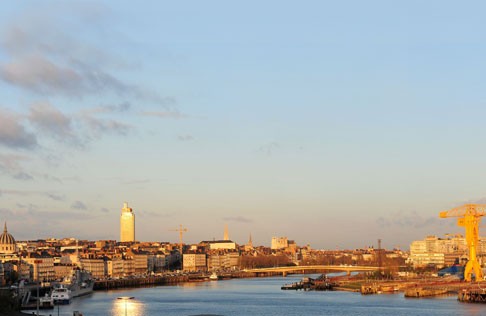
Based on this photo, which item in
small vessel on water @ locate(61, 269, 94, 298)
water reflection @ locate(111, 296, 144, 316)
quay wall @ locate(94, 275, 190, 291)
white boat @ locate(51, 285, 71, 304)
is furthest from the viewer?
quay wall @ locate(94, 275, 190, 291)

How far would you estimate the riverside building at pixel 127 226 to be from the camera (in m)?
184

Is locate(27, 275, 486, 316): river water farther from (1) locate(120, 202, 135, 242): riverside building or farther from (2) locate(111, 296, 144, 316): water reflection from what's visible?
(1) locate(120, 202, 135, 242): riverside building

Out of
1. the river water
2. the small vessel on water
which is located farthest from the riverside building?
the river water

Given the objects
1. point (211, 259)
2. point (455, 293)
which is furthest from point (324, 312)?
point (211, 259)

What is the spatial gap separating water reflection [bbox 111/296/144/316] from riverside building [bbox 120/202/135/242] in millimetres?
121662

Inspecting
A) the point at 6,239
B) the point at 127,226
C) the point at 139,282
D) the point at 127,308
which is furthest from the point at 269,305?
the point at 127,226

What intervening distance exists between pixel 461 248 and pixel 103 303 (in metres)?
114

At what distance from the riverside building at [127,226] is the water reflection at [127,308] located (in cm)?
12166

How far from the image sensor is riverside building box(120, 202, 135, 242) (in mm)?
184375

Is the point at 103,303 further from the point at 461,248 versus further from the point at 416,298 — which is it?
the point at 461,248

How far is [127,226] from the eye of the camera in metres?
184

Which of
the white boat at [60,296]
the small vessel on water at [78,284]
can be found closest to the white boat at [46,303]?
the white boat at [60,296]

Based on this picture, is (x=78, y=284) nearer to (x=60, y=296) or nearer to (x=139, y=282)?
(x=60, y=296)

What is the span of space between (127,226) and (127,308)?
13054 centimetres
